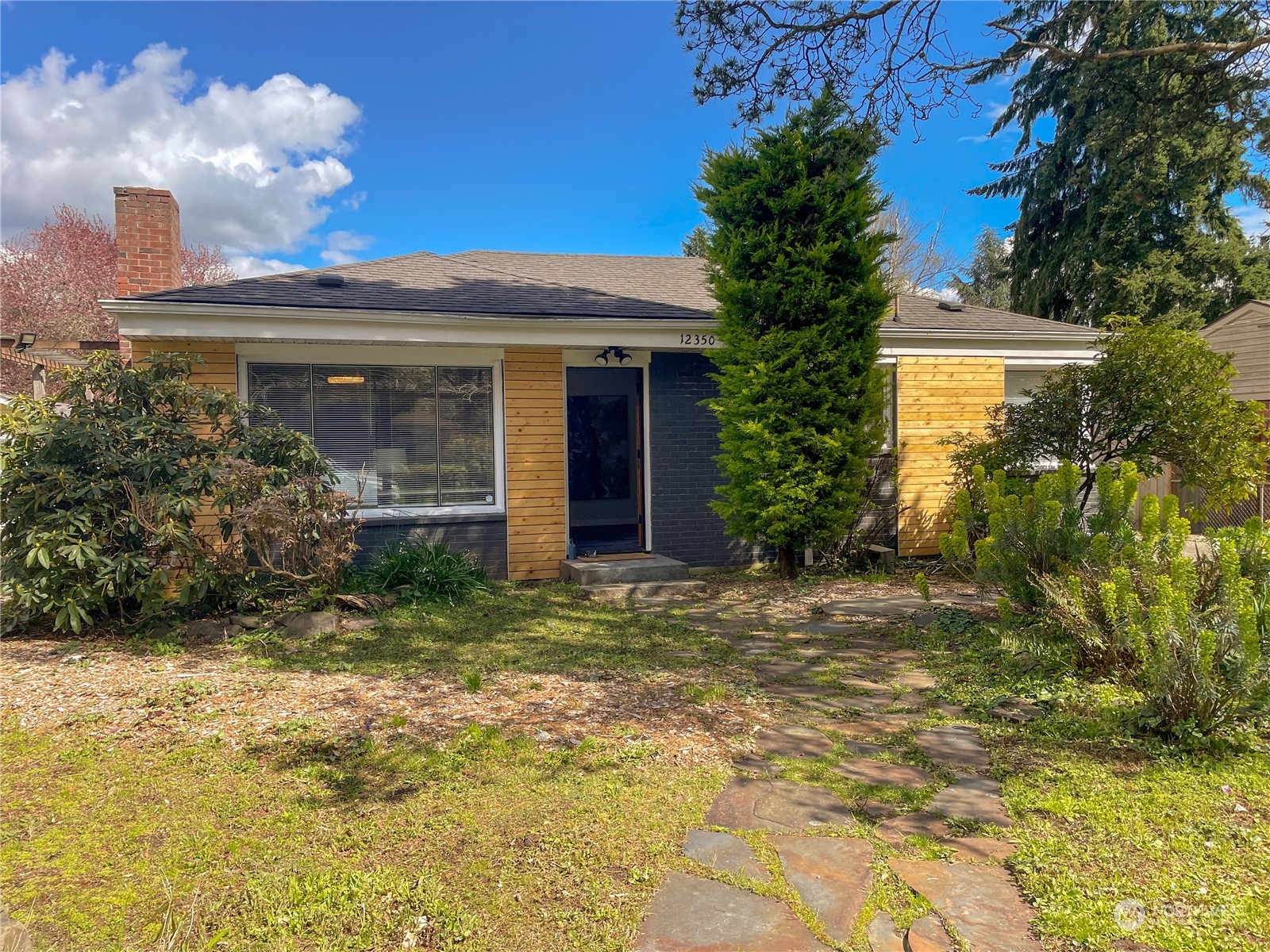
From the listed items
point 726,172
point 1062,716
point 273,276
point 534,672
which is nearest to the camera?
point 1062,716

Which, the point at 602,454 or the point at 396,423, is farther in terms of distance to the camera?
the point at 602,454

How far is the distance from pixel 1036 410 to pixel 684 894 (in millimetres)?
7441

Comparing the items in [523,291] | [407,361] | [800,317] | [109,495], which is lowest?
[109,495]

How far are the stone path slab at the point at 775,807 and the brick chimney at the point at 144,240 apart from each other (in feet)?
27.1

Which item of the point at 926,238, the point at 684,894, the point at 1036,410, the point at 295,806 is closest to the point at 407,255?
the point at 1036,410

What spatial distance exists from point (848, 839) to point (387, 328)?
663 centimetres

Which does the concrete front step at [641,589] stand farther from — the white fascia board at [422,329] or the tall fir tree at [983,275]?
the tall fir tree at [983,275]

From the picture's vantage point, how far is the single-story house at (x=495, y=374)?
799cm

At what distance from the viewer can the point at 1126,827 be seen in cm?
299

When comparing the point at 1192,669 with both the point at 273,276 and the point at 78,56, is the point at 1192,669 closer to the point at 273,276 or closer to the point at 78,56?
the point at 273,276

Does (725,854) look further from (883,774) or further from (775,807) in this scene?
(883,774)

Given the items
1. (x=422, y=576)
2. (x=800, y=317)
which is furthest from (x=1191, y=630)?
(x=422, y=576)

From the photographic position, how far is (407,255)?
11.1 metres

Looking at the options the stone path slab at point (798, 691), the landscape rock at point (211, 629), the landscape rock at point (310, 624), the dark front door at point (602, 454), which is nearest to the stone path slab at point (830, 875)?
the stone path slab at point (798, 691)
